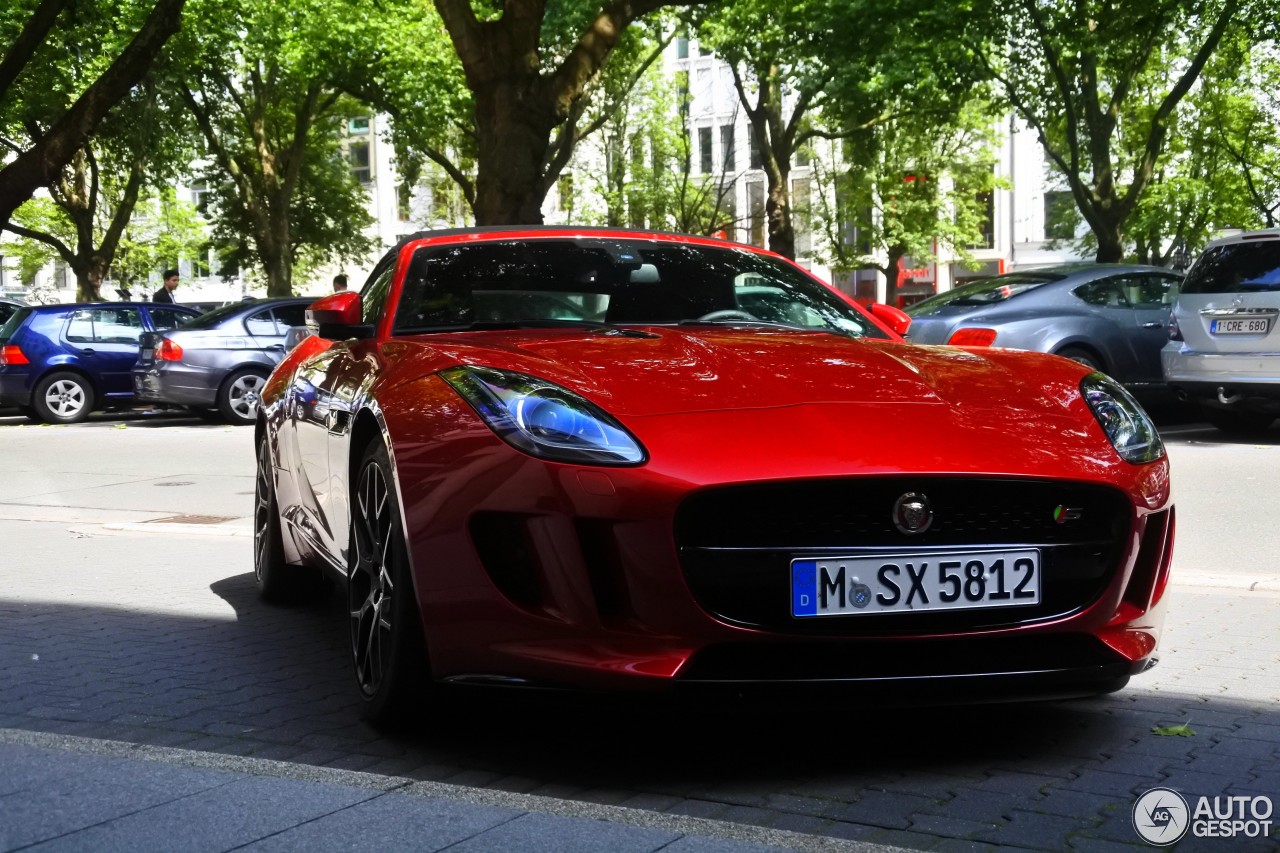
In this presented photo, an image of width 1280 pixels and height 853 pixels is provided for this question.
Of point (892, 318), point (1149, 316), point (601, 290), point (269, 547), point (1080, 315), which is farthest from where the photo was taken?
point (1149, 316)

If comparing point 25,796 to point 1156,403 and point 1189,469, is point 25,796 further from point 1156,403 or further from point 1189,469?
point 1156,403

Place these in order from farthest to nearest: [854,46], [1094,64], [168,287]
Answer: [1094,64]
[854,46]
[168,287]

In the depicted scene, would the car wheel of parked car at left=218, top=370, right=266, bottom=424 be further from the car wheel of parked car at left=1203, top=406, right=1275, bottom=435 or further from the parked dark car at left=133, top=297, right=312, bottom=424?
the car wheel of parked car at left=1203, top=406, right=1275, bottom=435

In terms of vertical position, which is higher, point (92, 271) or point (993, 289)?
point (993, 289)

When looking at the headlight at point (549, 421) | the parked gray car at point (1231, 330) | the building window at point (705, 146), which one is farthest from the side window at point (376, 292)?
the building window at point (705, 146)

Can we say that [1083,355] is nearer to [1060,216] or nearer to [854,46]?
[854,46]

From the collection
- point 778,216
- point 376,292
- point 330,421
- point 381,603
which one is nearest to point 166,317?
point 778,216

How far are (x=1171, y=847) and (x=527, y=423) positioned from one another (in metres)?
1.57

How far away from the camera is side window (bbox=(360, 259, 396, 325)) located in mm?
5348

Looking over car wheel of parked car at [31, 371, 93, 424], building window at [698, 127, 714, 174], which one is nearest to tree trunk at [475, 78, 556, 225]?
car wheel of parked car at [31, 371, 93, 424]

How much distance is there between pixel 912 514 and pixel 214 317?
16468mm

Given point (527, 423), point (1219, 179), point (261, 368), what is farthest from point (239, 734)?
point (1219, 179)

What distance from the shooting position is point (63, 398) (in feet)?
65.8

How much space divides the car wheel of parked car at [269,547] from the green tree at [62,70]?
15404 millimetres
